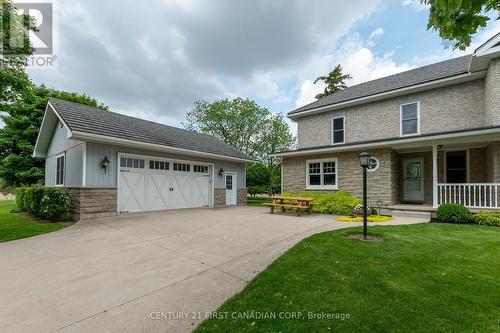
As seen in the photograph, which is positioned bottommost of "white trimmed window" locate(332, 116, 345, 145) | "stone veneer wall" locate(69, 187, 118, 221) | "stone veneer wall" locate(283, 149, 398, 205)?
"stone veneer wall" locate(69, 187, 118, 221)

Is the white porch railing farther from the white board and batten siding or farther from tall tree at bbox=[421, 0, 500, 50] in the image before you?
the white board and batten siding

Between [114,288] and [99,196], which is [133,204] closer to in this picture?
[99,196]

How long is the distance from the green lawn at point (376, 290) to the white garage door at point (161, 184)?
846cm

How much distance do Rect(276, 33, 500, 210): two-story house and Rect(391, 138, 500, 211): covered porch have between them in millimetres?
32

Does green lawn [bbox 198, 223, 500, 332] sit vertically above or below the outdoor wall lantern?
below

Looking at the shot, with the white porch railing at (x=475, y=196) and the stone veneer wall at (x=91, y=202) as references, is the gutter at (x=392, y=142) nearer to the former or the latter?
the white porch railing at (x=475, y=196)

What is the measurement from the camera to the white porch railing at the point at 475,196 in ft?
27.3

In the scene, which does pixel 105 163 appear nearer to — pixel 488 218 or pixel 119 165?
pixel 119 165

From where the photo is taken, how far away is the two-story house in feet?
29.7

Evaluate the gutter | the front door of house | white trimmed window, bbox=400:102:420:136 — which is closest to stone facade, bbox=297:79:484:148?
white trimmed window, bbox=400:102:420:136

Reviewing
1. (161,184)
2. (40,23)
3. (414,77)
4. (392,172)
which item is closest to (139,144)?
(161,184)

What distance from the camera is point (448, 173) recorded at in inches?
429

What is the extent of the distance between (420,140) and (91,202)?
1349cm

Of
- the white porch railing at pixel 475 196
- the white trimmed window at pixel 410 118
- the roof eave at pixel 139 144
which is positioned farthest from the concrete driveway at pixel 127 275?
the white trimmed window at pixel 410 118
